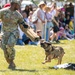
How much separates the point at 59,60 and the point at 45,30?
776cm

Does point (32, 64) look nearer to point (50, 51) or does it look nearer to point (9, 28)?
point (50, 51)

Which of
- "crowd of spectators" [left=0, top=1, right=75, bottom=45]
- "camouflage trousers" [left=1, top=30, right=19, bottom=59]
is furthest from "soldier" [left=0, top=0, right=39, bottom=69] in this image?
"crowd of spectators" [left=0, top=1, right=75, bottom=45]

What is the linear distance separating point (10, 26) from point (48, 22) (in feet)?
28.1

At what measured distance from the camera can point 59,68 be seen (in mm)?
10820

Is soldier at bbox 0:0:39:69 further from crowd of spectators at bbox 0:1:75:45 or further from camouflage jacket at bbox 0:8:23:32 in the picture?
crowd of spectators at bbox 0:1:75:45

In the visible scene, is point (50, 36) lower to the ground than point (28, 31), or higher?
lower

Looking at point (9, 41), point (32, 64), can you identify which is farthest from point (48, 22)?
point (9, 41)

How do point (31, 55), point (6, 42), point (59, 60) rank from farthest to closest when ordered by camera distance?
point (31, 55) < point (59, 60) < point (6, 42)

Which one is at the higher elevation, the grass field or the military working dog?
the military working dog

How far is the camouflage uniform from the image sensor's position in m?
10.6

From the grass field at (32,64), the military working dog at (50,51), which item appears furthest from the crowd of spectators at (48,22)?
the military working dog at (50,51)

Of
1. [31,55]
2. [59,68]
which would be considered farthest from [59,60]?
[31,55]

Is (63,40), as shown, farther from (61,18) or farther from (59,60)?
(59,60)

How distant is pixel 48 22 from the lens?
755 inches
